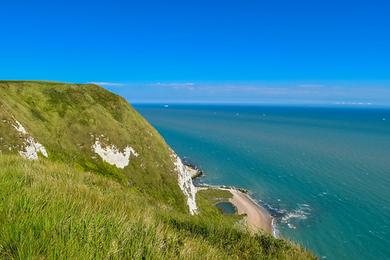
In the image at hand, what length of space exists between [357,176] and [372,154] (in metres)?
38.2

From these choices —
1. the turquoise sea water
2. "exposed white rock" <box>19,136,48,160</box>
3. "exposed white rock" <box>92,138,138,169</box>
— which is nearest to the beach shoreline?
the turquoise sea water

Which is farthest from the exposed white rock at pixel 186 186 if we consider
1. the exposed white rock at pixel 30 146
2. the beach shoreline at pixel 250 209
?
the exposed white rock at pixel 30 146

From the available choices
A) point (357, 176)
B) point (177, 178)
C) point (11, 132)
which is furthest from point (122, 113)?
point (357, 176)

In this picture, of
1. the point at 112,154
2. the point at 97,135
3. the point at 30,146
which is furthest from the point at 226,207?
the point at 30,146

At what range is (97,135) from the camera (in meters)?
49.5

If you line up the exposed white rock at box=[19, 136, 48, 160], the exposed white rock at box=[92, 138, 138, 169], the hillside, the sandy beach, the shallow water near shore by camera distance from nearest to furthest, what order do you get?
the hillside, the exposed white rock at box=[19, 136, 48, 160], the exposed white rock at box=[92, 138, 138, 169], the sandy beach, the shallow water near shore

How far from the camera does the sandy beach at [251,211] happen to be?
209 feet

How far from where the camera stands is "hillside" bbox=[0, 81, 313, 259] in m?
4.84

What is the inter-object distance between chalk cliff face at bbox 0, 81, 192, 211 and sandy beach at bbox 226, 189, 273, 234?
621 inches

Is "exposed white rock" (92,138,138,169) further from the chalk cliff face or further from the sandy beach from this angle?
the sandy beach

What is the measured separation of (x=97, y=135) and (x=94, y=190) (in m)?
40.6

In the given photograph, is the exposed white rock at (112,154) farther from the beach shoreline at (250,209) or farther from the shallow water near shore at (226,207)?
the shallow water near shore at (226,207)

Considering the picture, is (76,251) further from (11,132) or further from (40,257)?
(11,132)

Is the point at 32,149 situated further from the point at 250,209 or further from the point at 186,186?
the point at 250,209
